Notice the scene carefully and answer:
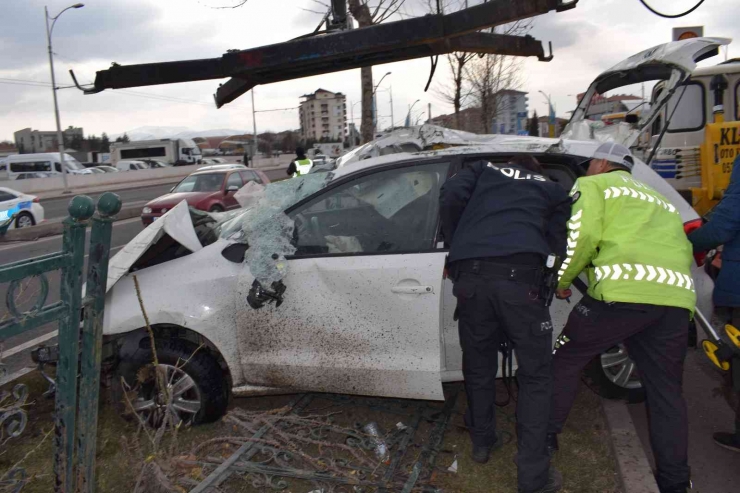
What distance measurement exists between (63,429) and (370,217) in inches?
81.7

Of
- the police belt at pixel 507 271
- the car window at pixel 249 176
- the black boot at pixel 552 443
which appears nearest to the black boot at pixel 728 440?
the black boot at pixel 552 443

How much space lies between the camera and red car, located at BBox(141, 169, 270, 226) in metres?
13.7

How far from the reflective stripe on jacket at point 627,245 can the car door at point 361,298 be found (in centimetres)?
83

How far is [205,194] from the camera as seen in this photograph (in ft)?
46.7

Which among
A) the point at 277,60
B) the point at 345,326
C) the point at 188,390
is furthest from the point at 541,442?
the point at 277,60

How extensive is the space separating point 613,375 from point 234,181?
12.6 m

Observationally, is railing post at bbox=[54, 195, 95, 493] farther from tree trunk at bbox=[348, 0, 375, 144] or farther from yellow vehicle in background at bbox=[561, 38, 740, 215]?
tree trunk at bbox=[348, 0, 375, 144]

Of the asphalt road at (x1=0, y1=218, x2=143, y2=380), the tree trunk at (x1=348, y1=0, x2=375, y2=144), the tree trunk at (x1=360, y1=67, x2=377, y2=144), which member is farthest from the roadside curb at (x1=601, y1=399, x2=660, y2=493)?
the tree trunk at (x1=360, y1=67, x2=377, y2=144)

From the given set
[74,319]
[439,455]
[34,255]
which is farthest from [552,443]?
[34,255]

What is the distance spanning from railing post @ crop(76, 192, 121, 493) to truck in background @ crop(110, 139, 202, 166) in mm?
63149

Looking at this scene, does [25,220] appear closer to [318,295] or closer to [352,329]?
[318,295]

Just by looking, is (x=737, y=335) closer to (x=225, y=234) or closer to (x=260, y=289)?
(x=260, y=289)

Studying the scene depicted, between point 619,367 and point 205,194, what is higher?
point 205,194

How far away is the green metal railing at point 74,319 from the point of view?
2068 mm
